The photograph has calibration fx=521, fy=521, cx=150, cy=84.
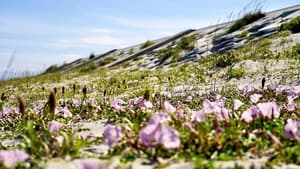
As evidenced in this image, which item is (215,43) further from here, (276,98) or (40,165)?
(40,165)

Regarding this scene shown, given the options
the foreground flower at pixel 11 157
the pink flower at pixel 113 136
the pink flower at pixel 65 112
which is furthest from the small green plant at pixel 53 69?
the foreground flower at pixel 11 157

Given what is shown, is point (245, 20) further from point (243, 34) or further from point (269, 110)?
point (269, 110)

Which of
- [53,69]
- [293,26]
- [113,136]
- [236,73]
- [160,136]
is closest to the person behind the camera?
[160,136]

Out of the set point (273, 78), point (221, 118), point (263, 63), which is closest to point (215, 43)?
point (263, 63)

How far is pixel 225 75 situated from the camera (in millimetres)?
14531

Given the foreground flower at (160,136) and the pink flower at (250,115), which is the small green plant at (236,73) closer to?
the pink flower at (250,115)

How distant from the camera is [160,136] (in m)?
3.73

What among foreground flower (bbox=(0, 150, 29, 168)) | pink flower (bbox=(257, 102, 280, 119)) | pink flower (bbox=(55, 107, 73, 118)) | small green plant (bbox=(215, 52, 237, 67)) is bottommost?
foreground flower (bbox=(0, 150, 29, 168))

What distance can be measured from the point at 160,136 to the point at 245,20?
2446 cm

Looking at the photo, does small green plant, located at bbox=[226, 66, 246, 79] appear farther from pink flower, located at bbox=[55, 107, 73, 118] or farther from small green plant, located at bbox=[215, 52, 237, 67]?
pink flower, located at bbox=[55, 107, 73, 118]

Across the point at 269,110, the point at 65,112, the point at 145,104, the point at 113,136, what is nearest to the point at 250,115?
the point at 269,110

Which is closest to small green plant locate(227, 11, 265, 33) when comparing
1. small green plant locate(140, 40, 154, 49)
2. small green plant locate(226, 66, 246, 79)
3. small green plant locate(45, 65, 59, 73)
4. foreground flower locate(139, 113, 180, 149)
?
small green plant locate(140, 40, 154, 49)

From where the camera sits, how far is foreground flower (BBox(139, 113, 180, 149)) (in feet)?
12.2

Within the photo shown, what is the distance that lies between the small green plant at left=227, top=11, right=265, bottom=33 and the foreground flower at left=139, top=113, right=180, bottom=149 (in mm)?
23486
